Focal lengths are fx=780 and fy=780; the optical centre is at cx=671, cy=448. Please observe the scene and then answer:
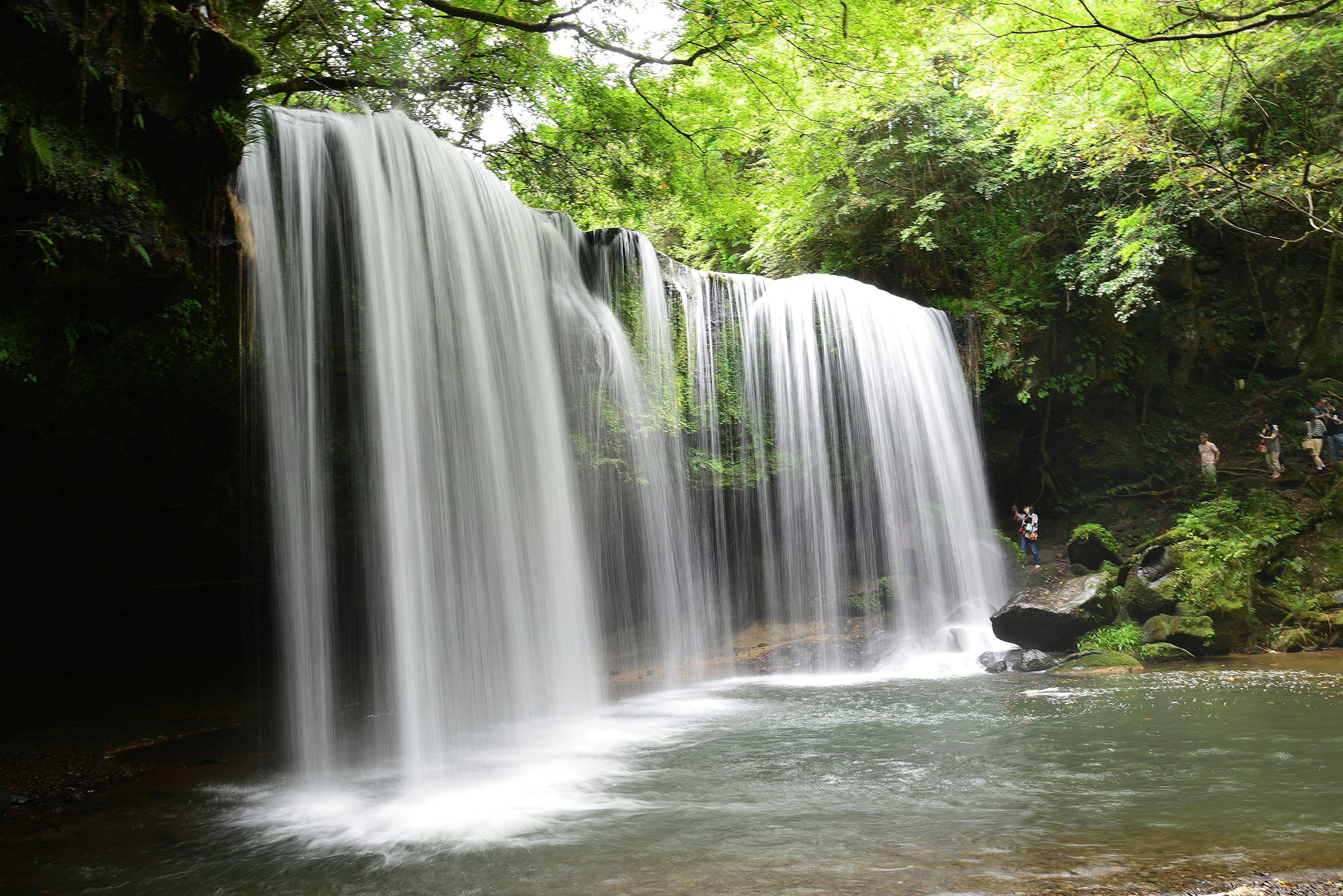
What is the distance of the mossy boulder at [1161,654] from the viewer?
11.6 metres

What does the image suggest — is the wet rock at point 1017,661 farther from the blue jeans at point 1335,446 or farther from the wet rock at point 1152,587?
the blue jeans at point 1335,446

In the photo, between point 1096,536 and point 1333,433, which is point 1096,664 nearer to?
point 1096,536

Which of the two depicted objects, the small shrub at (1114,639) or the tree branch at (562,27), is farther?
the small shrub at (1114,639)

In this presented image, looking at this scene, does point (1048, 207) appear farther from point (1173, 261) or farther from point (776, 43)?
point (776, 43)

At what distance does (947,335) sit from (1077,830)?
42.3 ft

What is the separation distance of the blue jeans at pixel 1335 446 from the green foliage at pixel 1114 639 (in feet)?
22.5

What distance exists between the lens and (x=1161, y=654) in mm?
11641

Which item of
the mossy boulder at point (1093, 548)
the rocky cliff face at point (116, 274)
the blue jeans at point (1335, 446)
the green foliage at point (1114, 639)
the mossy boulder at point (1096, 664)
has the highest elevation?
the rocky cliff face at point (116, 274)

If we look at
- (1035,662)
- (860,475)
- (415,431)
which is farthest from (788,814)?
(860,475)

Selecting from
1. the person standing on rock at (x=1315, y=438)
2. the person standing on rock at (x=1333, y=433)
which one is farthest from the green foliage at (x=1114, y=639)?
the person standing on rock at (x=1315, y=438)

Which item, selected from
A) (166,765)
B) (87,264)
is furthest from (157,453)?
(166,765)

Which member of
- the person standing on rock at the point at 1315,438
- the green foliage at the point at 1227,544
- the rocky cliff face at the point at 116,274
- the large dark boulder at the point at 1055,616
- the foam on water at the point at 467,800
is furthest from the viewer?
the person standing on rock at the point at 1315,438

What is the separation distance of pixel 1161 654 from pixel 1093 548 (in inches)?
135

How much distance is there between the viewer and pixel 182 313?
6.31 m
